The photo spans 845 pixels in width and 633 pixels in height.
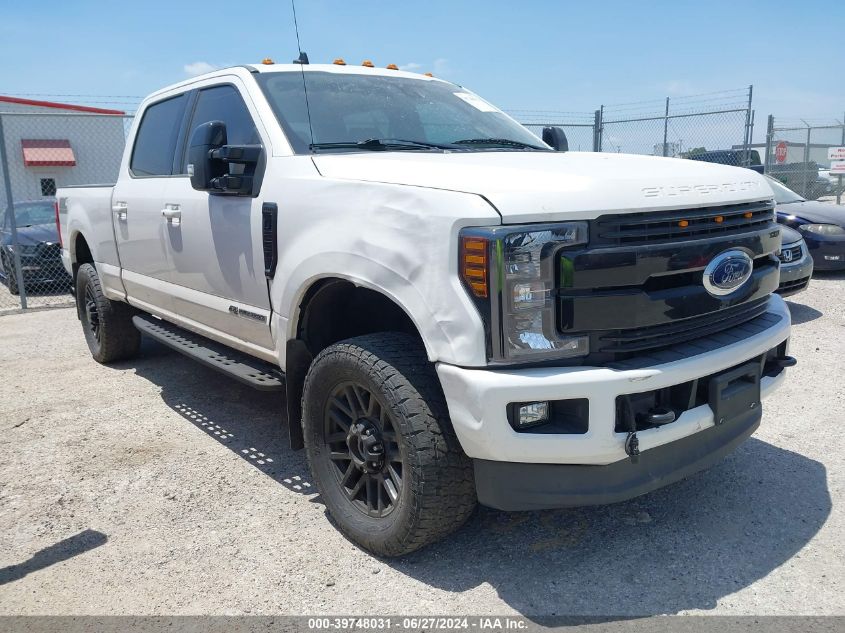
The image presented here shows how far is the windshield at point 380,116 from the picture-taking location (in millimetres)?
3584

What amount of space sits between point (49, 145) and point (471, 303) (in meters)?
25.9

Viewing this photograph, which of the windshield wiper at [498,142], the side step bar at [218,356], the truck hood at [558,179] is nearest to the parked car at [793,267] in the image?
the windshield wiper at [498,142]

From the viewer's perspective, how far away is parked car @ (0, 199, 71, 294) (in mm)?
10289

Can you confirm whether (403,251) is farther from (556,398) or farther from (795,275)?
(795,275)

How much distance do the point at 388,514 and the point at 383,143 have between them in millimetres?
1736

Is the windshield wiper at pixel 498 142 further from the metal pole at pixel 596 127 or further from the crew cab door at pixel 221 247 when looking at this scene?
the metal pole at pixel 596 127

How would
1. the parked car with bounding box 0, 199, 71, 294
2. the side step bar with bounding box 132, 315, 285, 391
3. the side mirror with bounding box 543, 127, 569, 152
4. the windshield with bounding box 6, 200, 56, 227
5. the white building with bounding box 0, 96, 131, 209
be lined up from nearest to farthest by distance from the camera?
1. the side step bar with bounding box 132, 315, 285, 391
2. the side mirror with bounding box 543, 127, 569, 152
3. the parked car with bounding box 0, 199, 71, 294
4. the windshield with bounding box 6, 200, 56, 227
5. the white building with bounding box 0, 96, 131, 209

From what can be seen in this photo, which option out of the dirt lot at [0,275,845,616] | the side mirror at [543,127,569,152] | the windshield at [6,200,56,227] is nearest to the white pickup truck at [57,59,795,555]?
the dirt lot at [0,275,845,616]

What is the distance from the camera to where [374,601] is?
2.70m

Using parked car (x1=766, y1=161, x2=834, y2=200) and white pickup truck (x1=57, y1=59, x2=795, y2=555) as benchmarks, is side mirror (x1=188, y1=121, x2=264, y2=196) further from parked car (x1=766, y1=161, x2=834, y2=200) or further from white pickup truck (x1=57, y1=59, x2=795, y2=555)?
parked car (x1=766, y1=161, x2=834, y2=200)

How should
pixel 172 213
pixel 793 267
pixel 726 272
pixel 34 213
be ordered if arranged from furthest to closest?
pixel 34 213, pixel 793 267, pixel 172 213, pixel 726 272

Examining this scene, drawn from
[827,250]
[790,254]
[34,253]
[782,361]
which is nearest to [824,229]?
[827,250]

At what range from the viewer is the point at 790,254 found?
6.79 metres

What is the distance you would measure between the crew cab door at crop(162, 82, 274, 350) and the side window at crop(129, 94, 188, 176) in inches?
10.3
